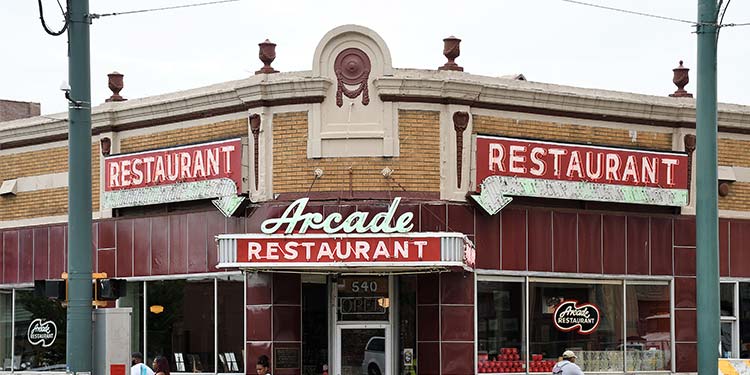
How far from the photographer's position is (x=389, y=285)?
1104 inches

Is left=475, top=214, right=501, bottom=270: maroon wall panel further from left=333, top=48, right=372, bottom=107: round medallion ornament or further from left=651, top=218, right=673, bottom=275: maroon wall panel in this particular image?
left=651, top=218, right=673, bottom=275: maroon wall panel

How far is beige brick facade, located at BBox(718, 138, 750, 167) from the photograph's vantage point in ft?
103

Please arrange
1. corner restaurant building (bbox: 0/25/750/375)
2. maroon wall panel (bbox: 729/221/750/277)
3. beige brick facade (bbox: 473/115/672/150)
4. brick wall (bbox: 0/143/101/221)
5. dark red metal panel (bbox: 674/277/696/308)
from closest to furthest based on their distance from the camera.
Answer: corner restaurant building (bbox: 0/25/750/375) < beige brick facade (bbox: 473/115/672/150) < dark red metal panel (bbox: 674/277/696/308) < maroon wall panel (bbox: 729/221/750/277) < brick wall (bbox: 0/143/101/221)

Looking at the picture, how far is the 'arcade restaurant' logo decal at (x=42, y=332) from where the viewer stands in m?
32.0

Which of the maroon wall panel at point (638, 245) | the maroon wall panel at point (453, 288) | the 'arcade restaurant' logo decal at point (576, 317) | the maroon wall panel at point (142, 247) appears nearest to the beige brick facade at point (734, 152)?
the maroon wall panel at point (638, 245)

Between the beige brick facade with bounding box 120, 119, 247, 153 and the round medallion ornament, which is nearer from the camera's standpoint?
the round medallion ornament

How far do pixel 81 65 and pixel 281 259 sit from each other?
21.1 feet

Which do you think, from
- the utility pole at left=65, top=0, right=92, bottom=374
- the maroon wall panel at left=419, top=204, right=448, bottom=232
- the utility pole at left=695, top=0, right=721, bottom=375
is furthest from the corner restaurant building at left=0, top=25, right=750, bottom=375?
the utility pole at left=695, top=0, right=721, bottom=375

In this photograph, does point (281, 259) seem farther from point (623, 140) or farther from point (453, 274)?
point (623, 140)

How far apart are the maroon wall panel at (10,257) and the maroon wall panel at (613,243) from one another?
41.8 feet

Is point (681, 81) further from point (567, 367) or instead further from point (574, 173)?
point (567, 367)

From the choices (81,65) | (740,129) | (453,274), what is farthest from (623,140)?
(81,65)

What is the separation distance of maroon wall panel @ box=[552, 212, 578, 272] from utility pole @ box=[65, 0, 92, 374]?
36.0 ft

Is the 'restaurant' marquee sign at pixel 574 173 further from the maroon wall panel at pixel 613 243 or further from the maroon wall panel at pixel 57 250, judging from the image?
the maroon wall panel at pixel 57 250
